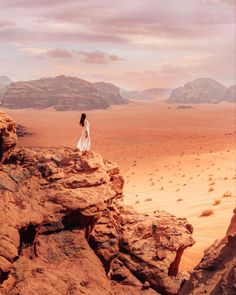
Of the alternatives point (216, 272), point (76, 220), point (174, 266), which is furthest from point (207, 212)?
point (216, 272)

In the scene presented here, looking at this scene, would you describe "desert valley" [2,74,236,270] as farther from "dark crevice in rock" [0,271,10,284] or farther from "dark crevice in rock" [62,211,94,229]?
"dark crevice in rock" [0,271,10,284]

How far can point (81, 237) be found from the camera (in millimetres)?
8094

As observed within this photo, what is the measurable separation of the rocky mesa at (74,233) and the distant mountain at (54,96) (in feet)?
369

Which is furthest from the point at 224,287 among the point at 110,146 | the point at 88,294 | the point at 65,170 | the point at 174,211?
the point at 110,146

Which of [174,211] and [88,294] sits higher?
Result: [88,294]

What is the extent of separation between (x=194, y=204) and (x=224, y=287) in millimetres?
13049

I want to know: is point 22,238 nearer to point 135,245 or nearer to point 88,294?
point 88,294

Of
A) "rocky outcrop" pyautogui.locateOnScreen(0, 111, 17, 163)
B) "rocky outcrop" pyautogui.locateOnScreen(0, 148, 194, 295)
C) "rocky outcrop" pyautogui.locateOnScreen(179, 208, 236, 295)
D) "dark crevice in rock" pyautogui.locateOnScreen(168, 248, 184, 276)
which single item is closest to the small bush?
"rocky outcrop" pyautogui.locateOnScreen(0, 148, 194, 295)

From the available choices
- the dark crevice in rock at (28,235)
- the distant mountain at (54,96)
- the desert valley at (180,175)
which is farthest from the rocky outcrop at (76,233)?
the distant mountain at (54,96)

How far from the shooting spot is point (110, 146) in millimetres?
45562

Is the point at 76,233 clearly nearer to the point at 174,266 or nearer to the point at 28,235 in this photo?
the point at 28,235

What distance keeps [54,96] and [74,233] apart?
12935cm

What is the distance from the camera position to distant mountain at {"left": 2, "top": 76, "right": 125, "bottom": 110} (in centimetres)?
12812

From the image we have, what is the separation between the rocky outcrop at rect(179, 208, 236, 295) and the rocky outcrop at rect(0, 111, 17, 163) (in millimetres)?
4080
